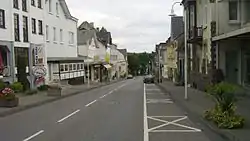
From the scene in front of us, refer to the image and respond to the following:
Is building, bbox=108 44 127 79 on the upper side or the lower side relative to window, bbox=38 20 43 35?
lower

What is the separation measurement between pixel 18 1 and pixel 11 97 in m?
15.8

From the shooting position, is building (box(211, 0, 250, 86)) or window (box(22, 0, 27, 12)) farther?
window (box(22, 0, 27, 12))

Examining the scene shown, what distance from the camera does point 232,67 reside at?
2866 centimetres

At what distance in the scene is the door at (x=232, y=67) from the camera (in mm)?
28203

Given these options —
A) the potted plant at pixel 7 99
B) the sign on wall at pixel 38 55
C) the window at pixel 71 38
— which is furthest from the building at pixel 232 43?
the window at pixel 71 38

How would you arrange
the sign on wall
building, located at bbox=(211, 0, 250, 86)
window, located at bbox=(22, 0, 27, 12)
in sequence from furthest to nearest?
window, located at bbox=(22, 0, 27, 12) < the sign on wall < building, located at bbox=(211, 0, 250, 86)

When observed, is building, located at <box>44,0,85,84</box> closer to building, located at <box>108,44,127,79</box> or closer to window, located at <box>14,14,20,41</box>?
window, located at <box>14,14,20,41</box>

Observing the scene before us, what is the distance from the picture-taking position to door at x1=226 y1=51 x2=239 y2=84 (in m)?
28.2

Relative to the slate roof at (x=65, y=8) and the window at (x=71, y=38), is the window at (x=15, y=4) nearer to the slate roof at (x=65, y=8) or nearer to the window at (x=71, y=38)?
the slate roof at (x=65, y=8)

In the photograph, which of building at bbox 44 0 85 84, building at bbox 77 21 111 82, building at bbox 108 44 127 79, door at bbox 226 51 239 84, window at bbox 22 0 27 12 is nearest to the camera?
door at bbox 226 51 239 84

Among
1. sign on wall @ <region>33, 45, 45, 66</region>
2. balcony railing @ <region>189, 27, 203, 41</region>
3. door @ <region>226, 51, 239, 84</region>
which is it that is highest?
balcony railing @ <region>189, 27, 203, 41</region>

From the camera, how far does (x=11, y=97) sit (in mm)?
21844

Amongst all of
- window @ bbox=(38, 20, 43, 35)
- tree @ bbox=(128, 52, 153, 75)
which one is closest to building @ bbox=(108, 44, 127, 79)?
tree @ bbox=(128, 52, 153, 75)

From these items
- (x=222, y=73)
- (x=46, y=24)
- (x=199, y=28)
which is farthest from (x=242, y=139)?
(x=46, y=24)
